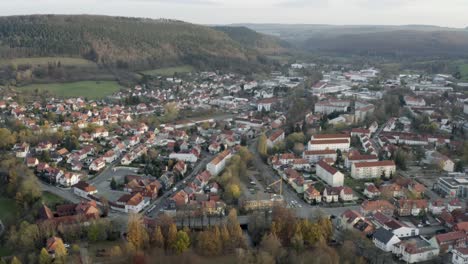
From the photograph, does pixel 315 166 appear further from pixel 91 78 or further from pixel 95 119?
pixel 91 78

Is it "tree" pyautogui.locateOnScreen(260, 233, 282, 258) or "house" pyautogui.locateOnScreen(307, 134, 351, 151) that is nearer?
"tree" pyautogui.locateOnScreen(260, 233, 282, 258)

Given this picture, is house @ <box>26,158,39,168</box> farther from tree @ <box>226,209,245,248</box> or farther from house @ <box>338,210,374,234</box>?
house @ <box>338,210,374,234</box>

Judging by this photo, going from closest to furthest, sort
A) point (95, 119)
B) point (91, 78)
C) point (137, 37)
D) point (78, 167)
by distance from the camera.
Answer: point (78, 167) < point (95, 119) < point (91, 78) < point (137, 37)

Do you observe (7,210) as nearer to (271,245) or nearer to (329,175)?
(271,245)

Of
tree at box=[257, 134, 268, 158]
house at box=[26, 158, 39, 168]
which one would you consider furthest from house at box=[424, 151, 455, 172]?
house at box=[26, 158, 39, 168]

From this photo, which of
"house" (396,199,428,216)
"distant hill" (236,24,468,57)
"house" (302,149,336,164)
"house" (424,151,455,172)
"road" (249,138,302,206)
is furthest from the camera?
"distant hill" (236,24,468,57)

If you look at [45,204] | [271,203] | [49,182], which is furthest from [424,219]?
[49,182]

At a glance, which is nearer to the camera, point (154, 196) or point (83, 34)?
point (154, 196)
